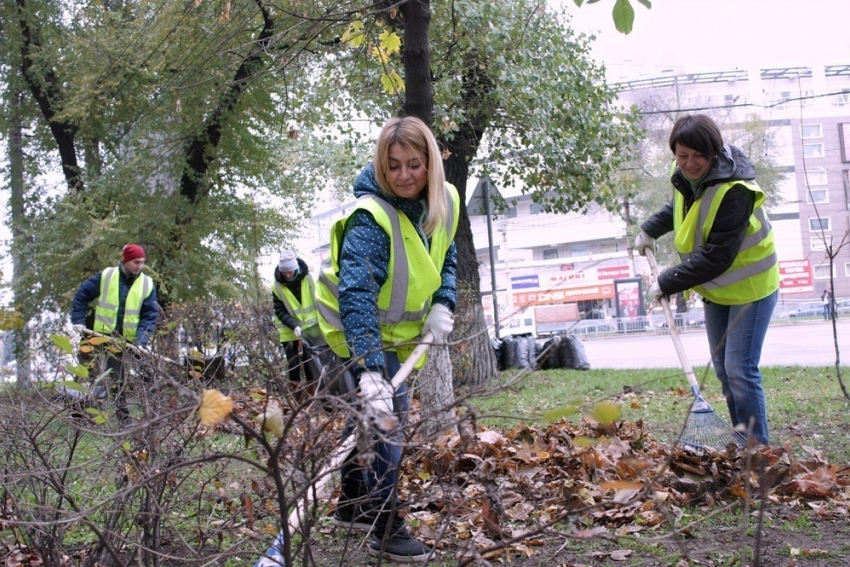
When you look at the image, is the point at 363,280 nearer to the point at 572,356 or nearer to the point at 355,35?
the point at 355,35

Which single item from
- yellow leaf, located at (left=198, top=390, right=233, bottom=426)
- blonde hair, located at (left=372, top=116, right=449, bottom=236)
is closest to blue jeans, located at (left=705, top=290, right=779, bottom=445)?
blonde hair, located at (left=372, top=116, right=449, bottom=236)

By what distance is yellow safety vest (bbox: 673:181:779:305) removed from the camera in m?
3.96

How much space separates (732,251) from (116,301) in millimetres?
5295

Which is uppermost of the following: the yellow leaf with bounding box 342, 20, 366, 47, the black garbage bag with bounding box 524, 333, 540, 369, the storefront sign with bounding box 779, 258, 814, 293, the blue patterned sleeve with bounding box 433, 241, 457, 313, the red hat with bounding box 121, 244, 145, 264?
the yellow leaf with bounding box 342, 20, 366, 47

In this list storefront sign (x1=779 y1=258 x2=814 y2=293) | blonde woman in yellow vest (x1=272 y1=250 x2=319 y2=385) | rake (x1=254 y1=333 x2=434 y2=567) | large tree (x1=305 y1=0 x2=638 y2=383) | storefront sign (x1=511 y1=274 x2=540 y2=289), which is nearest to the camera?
rake (x1=254 y1=333 x2=434 y2=567)

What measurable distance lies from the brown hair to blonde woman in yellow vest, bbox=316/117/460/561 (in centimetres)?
129

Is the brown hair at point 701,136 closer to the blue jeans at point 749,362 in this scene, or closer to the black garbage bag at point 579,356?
the blue jeans at point 749,362

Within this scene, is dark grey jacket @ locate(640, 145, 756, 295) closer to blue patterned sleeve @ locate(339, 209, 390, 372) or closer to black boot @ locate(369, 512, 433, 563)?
blue patterned sleeve @ locate(339, 209, 390, 372)

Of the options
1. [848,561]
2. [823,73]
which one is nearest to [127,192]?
[848,561]

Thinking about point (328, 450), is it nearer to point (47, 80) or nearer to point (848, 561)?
point (848, 561)

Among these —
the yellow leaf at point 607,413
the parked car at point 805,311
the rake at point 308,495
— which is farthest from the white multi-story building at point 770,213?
the yellow leaf at point 607,413

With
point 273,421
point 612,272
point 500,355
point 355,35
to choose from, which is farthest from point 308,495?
point 612,272

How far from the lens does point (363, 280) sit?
9.46ft

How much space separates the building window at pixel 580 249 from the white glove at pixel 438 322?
42.6 meters
